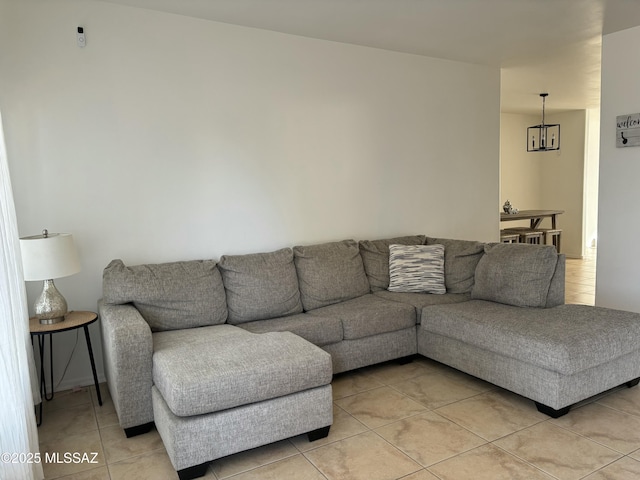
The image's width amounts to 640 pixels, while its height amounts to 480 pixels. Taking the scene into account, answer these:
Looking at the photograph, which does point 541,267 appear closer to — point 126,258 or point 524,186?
point 126,258

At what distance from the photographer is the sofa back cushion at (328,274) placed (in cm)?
348

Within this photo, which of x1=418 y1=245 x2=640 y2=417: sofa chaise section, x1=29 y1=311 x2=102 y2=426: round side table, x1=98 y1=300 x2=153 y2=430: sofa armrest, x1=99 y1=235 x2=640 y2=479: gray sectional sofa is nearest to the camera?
x1=99 y1=235 x2=640 y2=479: gray sectional sofa

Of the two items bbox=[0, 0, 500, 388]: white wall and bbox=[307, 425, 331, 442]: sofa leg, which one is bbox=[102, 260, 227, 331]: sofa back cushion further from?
bbox=[307, 425, 331, 442]: sofa leg

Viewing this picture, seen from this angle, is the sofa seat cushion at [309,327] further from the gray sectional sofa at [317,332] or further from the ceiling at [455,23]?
the ceiling at [455,23]

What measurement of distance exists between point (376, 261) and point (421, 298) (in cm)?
52

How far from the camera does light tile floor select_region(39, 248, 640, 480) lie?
214 centimetres

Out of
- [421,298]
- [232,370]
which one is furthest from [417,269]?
[232,370]

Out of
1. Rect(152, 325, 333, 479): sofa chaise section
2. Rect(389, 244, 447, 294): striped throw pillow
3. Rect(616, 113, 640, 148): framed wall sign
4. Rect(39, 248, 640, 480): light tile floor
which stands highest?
Rect(616, 113, 640, 148): framed wall sign

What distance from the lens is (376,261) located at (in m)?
3.91

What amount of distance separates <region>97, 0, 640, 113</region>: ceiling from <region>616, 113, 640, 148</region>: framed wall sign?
2.29ft

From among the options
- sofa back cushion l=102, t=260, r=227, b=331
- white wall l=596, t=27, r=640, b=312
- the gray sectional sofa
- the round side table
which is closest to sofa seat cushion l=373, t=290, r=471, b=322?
the gray sectional sofa

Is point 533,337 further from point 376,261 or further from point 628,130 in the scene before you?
point 628,130

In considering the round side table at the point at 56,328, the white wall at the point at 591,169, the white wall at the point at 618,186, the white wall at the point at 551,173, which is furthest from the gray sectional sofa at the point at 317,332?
the white wall at the point at 591,169

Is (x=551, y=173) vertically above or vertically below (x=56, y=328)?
above
